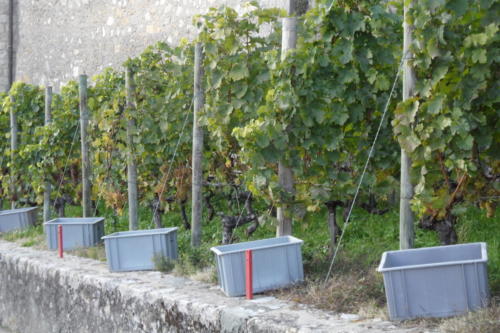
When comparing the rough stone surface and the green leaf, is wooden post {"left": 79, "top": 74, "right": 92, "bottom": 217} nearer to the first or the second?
the rough stone surface

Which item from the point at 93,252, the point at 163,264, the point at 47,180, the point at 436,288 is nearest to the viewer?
the point at 436,288

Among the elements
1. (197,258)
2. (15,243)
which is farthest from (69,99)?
(197,258)

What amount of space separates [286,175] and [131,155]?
2.21 meters

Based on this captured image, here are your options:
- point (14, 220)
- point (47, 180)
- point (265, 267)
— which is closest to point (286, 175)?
point (265, 267)

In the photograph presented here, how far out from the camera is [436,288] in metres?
3.53

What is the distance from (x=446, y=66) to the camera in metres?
3.97

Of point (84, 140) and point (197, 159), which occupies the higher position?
point (84, 140)

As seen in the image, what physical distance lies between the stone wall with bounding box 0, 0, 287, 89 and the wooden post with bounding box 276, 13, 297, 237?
12.7 ft

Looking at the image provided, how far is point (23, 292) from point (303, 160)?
3.07 metres

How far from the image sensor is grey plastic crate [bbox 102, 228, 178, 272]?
562cm

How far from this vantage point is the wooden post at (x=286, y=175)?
4.98m

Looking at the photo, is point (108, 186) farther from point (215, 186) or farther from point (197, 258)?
point (197, 258)

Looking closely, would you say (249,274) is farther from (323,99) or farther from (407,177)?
(323,99)

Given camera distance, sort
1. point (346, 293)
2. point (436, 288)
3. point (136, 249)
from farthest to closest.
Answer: point (136, 249) → point (346, 293) → point (436, 288)
